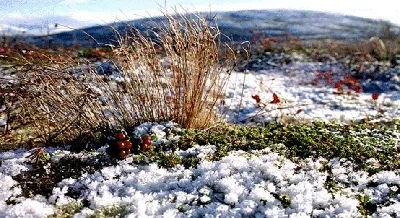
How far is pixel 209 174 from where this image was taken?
4094mm

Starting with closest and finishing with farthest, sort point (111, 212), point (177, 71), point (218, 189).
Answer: point (111, 212), point (218, 189), point (177, 71)

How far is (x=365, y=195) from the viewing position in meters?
4.02

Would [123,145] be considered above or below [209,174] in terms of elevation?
above

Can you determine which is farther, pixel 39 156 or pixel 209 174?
pixel 39 156

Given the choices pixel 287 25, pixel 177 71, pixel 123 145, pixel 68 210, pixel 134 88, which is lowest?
pixel 287 25

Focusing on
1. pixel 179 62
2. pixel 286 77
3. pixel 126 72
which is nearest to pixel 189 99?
pixel 179 62

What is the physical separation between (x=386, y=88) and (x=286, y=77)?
9.01 ft

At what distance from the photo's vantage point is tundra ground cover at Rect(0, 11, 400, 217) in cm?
367

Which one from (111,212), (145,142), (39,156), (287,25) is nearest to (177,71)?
(145,142)

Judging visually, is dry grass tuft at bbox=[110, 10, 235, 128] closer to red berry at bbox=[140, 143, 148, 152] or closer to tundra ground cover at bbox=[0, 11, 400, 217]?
tundra ground cover at bbox=[0, 11, 400, 217]

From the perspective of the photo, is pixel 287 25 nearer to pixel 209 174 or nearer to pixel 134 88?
pixel 134 88

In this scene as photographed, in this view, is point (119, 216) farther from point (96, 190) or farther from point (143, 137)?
point (143, 137)

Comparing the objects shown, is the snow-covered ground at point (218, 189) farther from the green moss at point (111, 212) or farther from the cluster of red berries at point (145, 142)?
the cluster of red berries at point (145, 142)

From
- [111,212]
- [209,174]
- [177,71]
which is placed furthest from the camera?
[177,71]
